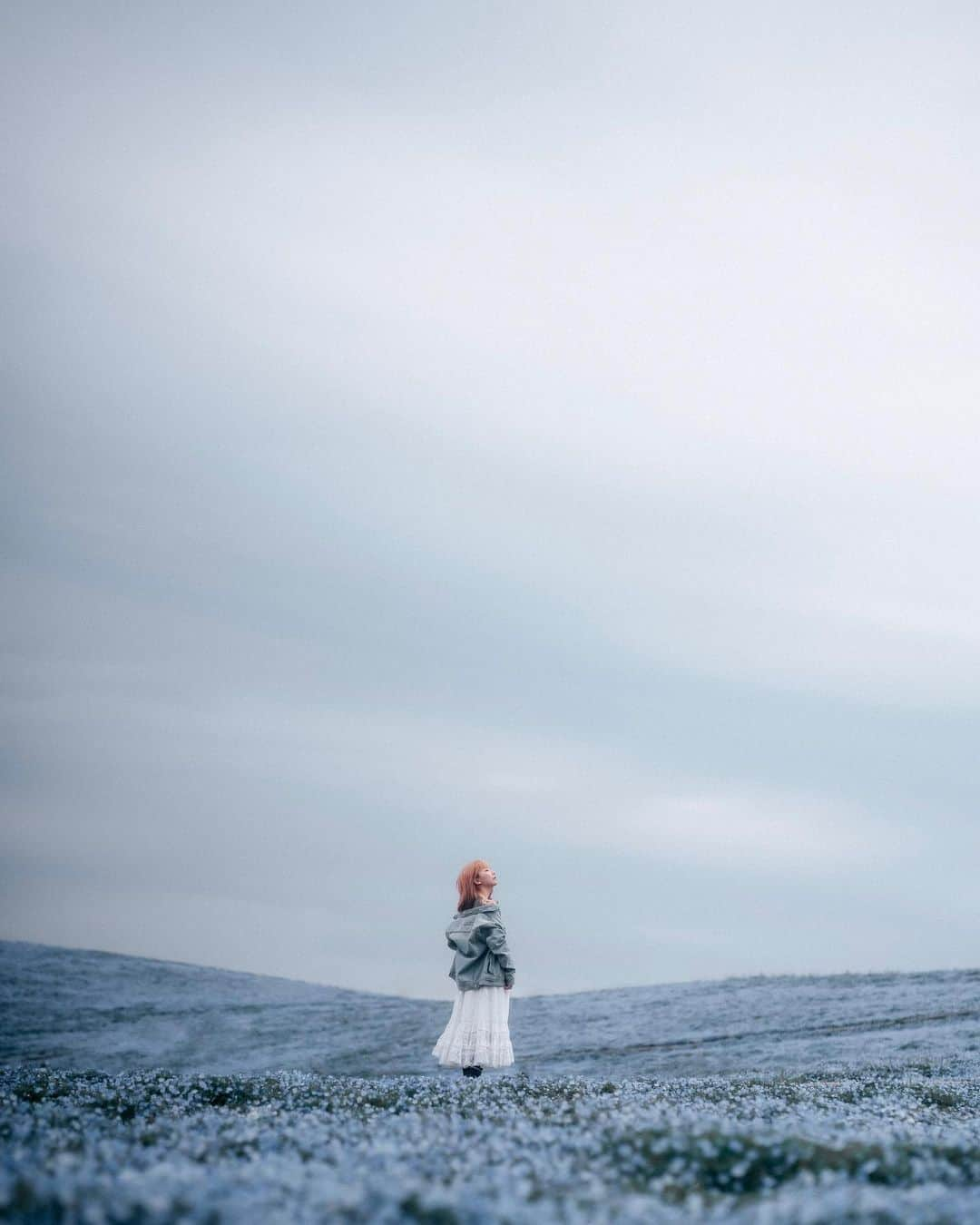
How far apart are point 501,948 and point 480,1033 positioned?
1451 mm

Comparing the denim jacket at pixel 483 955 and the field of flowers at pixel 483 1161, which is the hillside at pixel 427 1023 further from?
the field of flowers at pixel 483 1161

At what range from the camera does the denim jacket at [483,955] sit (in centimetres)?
1877

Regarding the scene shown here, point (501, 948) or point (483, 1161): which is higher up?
point (501, 948)

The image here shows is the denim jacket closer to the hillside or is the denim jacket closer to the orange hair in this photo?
the orange hair

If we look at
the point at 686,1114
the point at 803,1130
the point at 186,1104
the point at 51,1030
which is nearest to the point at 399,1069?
the point at 51,1030

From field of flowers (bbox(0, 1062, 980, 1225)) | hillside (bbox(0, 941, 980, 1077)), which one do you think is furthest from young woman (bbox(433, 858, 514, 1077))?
hillside (bbox(0, 941, 980, 1077))

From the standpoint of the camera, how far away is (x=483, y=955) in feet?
62.4

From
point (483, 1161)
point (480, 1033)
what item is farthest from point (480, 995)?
point (483, 1161)

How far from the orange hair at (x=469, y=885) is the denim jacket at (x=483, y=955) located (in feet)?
1.39

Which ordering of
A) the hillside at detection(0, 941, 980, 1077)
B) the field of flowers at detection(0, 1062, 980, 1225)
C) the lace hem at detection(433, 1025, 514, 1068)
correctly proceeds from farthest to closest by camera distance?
the hillside at detection(0, 941, 980, 1077) → the lace hem at detection(433, 1025, 514, 1068) → the field of flowers at detection(0, 1062, 980, 1225)

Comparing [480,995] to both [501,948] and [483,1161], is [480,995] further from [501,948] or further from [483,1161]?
[483,1161]

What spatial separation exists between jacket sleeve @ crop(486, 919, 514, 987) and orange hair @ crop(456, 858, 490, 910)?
77 centimetres

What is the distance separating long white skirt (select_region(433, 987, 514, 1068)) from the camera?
1862 centimetres

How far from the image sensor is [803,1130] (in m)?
9.87
